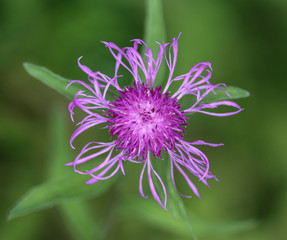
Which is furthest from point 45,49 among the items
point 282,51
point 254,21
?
point 282,51

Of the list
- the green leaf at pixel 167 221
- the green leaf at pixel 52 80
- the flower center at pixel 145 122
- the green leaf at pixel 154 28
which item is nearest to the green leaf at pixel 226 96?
the flower center at pixel 145 122

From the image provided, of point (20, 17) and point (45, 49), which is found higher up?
point (20, 17)

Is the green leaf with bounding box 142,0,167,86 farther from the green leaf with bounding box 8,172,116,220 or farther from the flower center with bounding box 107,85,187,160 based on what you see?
the green leaf with bounding box 8,172,116,220

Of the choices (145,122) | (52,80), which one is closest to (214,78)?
(145,122)

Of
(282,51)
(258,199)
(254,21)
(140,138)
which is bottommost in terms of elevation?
(258,199)

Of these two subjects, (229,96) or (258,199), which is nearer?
(229,96)

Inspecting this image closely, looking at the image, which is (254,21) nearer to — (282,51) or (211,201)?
(282,51)
